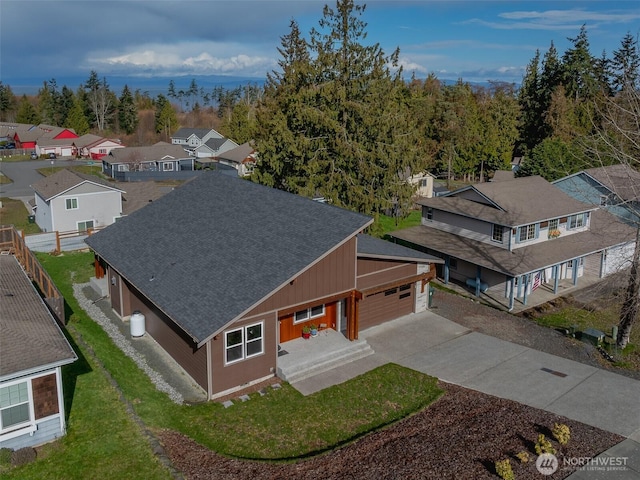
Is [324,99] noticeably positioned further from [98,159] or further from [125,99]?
[125,99]

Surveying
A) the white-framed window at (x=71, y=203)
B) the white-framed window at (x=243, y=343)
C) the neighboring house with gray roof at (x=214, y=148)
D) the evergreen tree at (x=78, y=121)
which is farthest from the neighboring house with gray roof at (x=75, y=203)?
the evergreen tree at (x=78, y=121)

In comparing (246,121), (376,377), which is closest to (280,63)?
(376,377)

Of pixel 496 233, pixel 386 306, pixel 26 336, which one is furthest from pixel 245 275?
pixel 496 233

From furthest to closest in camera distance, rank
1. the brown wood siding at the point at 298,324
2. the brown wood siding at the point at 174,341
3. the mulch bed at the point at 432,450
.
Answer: the brown wood siding at the point at 298,324 < the brown wood siding at the point at 174,341 < the mulch bed at the point at 432,450

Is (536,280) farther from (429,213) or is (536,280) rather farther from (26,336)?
(26,336)

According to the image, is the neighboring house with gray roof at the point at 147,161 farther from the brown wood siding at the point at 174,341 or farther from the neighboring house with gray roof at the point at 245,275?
the brown wood siding at the point at 174,341
